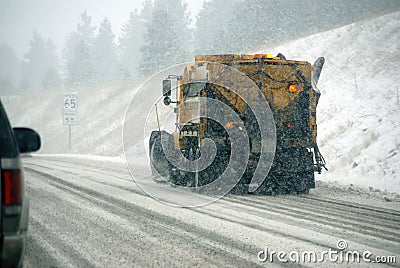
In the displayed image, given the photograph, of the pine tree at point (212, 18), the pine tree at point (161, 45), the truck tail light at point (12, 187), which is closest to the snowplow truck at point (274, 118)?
the truck tail light at point (12, 187)

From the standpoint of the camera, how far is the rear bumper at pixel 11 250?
3029 millimetres

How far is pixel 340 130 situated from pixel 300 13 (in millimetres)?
28547

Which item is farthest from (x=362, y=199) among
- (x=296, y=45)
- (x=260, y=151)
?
(x=296, y=45)

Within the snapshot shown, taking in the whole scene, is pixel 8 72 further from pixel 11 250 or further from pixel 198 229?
pixel 11 250

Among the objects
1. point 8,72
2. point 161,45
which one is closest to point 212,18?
point 161,45

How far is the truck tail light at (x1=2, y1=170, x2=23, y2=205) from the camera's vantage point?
3070 mm

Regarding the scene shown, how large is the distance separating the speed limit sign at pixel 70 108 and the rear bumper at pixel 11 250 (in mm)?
33047

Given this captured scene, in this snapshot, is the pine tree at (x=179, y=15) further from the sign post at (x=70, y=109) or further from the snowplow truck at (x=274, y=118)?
the snowplow truck at (x=274, y=118)

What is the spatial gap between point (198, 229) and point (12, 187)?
4.04 m

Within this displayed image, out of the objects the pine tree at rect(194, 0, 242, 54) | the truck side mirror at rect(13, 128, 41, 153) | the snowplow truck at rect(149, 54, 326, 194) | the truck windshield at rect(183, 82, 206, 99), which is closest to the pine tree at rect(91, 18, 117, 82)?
the pine tree at rect(194, 0, 242, 54)

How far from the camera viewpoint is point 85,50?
2876 inches

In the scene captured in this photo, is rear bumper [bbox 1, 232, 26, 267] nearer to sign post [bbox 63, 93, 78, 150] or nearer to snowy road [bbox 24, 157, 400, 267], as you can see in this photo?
snowy road [bbox 24, 157, 400, 267]

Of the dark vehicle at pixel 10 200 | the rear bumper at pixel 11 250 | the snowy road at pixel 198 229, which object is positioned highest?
the dark vehicle at pixel 10 200

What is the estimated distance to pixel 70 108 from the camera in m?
35.5
